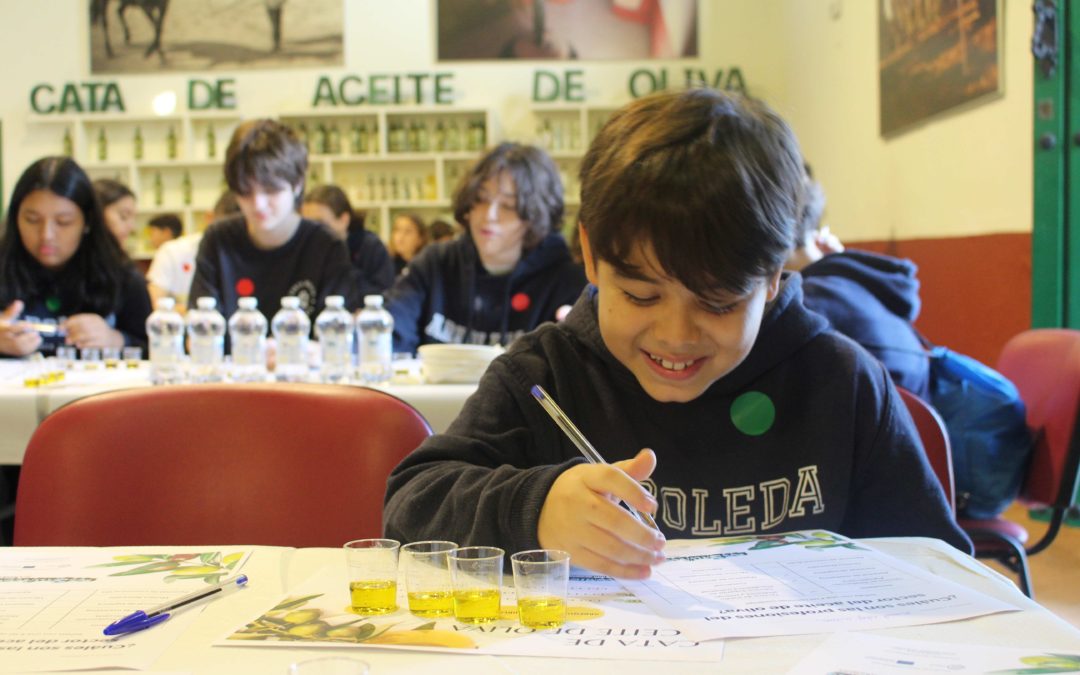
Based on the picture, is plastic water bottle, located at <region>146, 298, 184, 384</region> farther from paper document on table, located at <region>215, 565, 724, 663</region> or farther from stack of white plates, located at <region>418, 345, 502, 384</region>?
paper document on table, located at <region>215, 565, 724, 663</region>

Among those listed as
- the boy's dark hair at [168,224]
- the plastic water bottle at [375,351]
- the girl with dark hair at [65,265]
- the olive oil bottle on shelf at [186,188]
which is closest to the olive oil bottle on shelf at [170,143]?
the olive oil bottle on shelf at [186,188]

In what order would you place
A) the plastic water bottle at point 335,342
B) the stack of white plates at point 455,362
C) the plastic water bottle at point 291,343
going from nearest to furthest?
the stack of white plates at point 455,362, the plastic water bottle at point 335,342, the plastic water bottle at point 291,343

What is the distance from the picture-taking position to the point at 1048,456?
Result: 7.18 ft

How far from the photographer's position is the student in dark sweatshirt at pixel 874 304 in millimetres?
2330

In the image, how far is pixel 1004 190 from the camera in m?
4.11

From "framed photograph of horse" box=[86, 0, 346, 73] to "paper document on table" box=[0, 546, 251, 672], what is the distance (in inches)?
303

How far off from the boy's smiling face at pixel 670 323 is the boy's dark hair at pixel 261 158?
2.47m

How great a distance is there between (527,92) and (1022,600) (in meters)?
7.68

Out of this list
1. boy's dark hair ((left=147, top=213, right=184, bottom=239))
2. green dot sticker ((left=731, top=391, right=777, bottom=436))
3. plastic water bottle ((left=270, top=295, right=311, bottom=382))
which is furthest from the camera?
boy's dark hair ((left=147, top=213, right=184, bottom=239))

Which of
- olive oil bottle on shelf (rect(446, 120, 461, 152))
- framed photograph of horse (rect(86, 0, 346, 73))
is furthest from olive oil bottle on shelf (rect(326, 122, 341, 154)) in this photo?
olive oil bottle on shelf (rect(446, 120, 461, 152))

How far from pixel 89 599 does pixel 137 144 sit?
8215 mm

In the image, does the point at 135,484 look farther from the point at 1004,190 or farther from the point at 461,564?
the point at 1004,190

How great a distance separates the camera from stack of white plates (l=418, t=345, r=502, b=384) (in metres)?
2.41

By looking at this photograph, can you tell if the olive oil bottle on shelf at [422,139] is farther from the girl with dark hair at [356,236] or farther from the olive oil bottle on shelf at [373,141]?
the girl with dark hair at [356,236]
